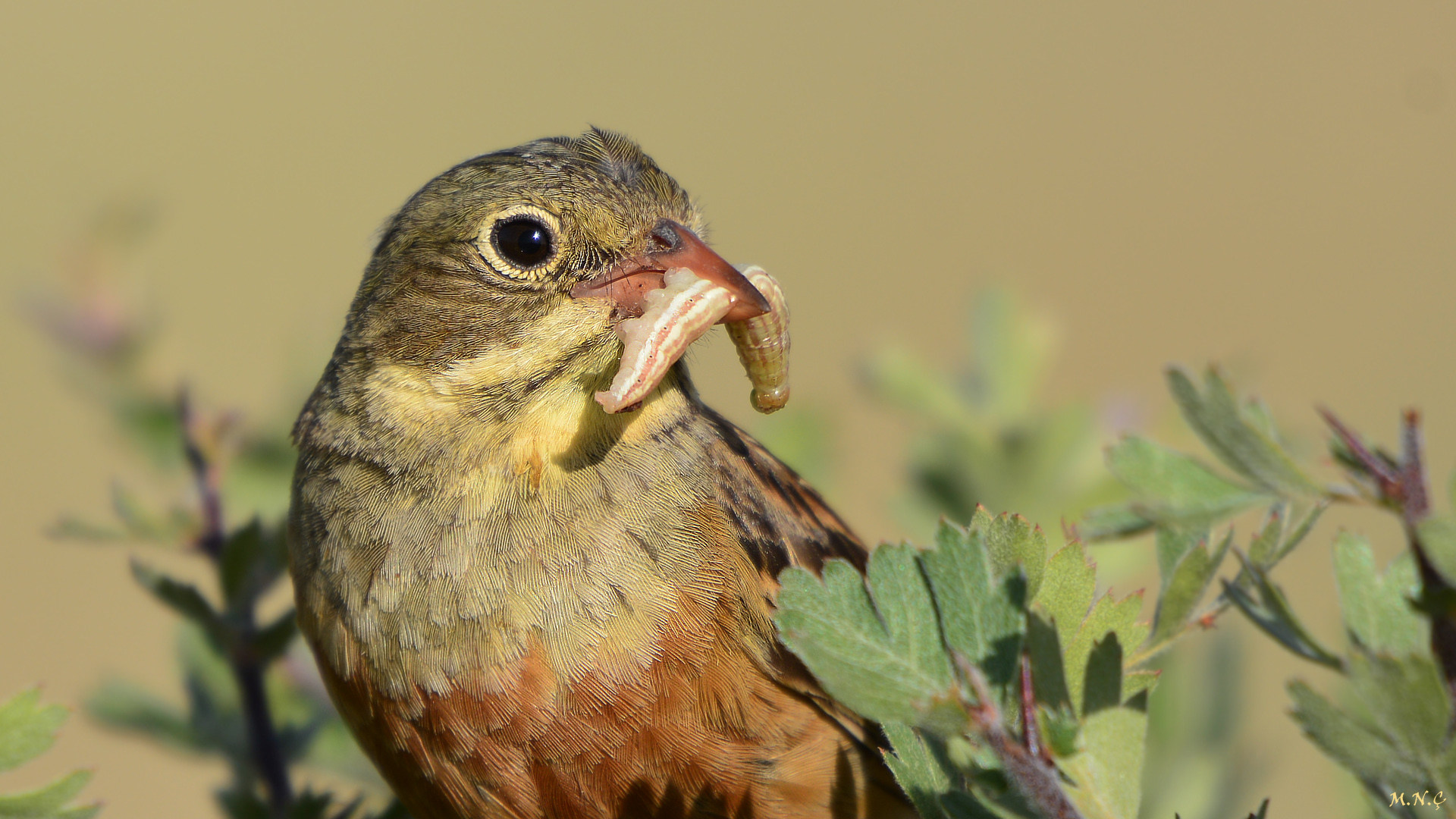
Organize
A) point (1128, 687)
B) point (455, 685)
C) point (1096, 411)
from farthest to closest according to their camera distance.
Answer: point (1096, 411) → point (455, 685) → point (1128, 687)

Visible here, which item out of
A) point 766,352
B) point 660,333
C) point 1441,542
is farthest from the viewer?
point 766,352

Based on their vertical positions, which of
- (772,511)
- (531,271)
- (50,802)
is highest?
(531,271)

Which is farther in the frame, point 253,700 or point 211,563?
point 211,563

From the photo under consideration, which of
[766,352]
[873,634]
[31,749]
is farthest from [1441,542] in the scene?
[766,352]

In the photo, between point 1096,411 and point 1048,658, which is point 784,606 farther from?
point 1096,411

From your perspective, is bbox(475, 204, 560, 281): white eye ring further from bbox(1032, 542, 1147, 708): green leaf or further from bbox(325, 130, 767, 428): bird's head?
bbox(1032, 542, 1147, 708): green leaf

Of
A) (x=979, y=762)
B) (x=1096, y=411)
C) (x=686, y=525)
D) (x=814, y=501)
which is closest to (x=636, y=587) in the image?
(x=686, y=525)

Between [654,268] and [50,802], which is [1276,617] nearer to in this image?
[50,802]
